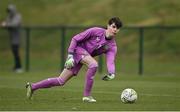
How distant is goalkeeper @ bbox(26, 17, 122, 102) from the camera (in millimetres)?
15586

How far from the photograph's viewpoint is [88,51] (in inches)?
627

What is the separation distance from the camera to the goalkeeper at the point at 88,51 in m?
15.6

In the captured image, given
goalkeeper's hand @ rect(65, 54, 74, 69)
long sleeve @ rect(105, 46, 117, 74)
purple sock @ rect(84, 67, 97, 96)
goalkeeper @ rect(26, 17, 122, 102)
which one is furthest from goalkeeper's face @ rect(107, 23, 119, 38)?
goalkeeper's hand @ rect(65, 54, 74, 69)

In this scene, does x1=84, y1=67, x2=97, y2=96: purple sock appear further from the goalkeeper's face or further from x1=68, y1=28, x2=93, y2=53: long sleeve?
the goalkeeper's face

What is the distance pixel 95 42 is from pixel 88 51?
10.2 inches

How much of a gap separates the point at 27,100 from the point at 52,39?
24.3 m

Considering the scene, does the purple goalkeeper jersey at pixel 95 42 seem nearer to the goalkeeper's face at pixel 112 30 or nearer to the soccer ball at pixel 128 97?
the goalkeeper's face at pixel 112 30

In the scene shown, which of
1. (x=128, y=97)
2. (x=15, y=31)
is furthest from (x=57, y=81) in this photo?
(x=15, y=31)

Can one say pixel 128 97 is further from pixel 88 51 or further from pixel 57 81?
pixel 57 81

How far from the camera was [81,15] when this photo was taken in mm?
44125

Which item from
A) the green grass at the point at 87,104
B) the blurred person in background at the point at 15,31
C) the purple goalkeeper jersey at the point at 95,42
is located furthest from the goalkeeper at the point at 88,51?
the blurred person in background at the point at 15,31

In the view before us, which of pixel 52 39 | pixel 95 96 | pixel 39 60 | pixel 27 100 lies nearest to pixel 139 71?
pixel 39 60

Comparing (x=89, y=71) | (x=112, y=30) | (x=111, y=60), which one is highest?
(x=112, y=30)

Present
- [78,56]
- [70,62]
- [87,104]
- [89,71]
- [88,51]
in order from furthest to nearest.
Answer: [88,51], [78,56], [89,71], [70,62], [87,104]
